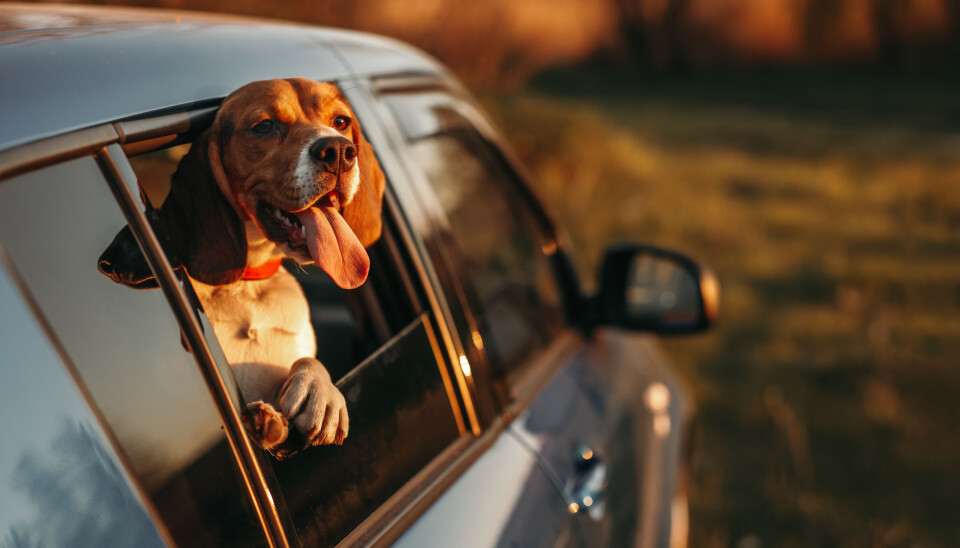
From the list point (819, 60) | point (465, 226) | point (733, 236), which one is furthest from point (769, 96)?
point (465, 226)

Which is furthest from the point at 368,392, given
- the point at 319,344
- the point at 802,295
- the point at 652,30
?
the point at 652,30

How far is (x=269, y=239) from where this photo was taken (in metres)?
1.31

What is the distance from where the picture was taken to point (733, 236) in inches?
384

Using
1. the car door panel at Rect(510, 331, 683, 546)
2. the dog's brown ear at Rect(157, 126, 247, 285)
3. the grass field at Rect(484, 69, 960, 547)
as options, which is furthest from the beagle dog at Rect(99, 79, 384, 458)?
the grass field at Rect(484, 69, 960, 547)

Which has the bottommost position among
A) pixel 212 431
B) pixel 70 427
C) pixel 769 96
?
pixel 769 96

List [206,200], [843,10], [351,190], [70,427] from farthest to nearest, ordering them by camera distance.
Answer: [843,10] < [351,190] < [206,200] < [70,427]

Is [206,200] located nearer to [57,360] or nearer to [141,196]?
[141,196]

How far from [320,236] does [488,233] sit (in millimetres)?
1276

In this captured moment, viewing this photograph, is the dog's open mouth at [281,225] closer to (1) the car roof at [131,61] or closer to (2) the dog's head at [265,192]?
(2) the dog's head at [265,192]

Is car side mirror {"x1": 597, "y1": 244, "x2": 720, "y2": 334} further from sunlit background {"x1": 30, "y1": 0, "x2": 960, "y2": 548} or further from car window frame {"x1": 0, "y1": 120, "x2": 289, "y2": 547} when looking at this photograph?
car window frame {"x1": 0, "y1": 120, "x2": 289, "y2": 547}

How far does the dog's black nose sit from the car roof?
17cm

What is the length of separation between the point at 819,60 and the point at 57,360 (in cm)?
3064

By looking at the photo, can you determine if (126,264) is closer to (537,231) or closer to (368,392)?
(368,392)

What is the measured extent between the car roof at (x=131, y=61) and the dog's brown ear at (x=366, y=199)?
0.51 ft
